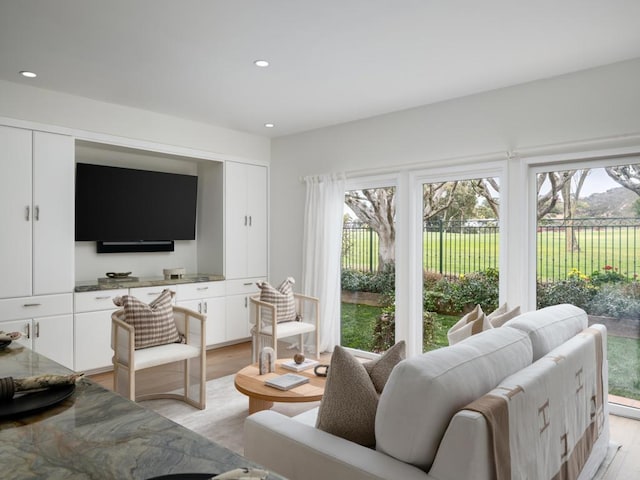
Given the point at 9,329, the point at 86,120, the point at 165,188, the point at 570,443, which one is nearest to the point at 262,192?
the point at 165,188

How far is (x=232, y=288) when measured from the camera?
5375 millimetres

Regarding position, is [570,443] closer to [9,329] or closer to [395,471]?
[395,471]

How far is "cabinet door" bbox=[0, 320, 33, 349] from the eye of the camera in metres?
3.71

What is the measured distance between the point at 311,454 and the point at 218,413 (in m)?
2.00

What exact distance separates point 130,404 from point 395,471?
790 millimetres

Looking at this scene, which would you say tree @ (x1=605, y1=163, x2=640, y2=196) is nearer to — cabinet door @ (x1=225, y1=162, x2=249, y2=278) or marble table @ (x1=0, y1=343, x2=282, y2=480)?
marble table @ (x1=0, y1=343, x2=282, y2=480)

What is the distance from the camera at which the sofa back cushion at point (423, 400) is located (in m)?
1.40

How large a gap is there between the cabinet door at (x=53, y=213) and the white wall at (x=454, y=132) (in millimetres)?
2381

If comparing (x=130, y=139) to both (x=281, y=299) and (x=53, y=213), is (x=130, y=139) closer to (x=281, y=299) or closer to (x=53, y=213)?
(x=53, y=213)

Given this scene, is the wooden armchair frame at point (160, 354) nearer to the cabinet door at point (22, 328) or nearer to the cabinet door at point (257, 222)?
the cabinet door at point (22, 328)

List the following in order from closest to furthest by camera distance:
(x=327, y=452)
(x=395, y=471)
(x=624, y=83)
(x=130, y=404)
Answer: (x=130, y=404) → (x=395, y=471) → (x=327, y=452) → (x=624, y=83)

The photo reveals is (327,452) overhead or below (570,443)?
overhead

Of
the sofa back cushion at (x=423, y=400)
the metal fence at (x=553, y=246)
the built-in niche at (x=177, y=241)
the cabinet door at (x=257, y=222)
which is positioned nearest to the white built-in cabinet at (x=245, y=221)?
the cabinet door at (x=257, y=222)

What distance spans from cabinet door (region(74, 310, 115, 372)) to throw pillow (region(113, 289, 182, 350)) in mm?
998
